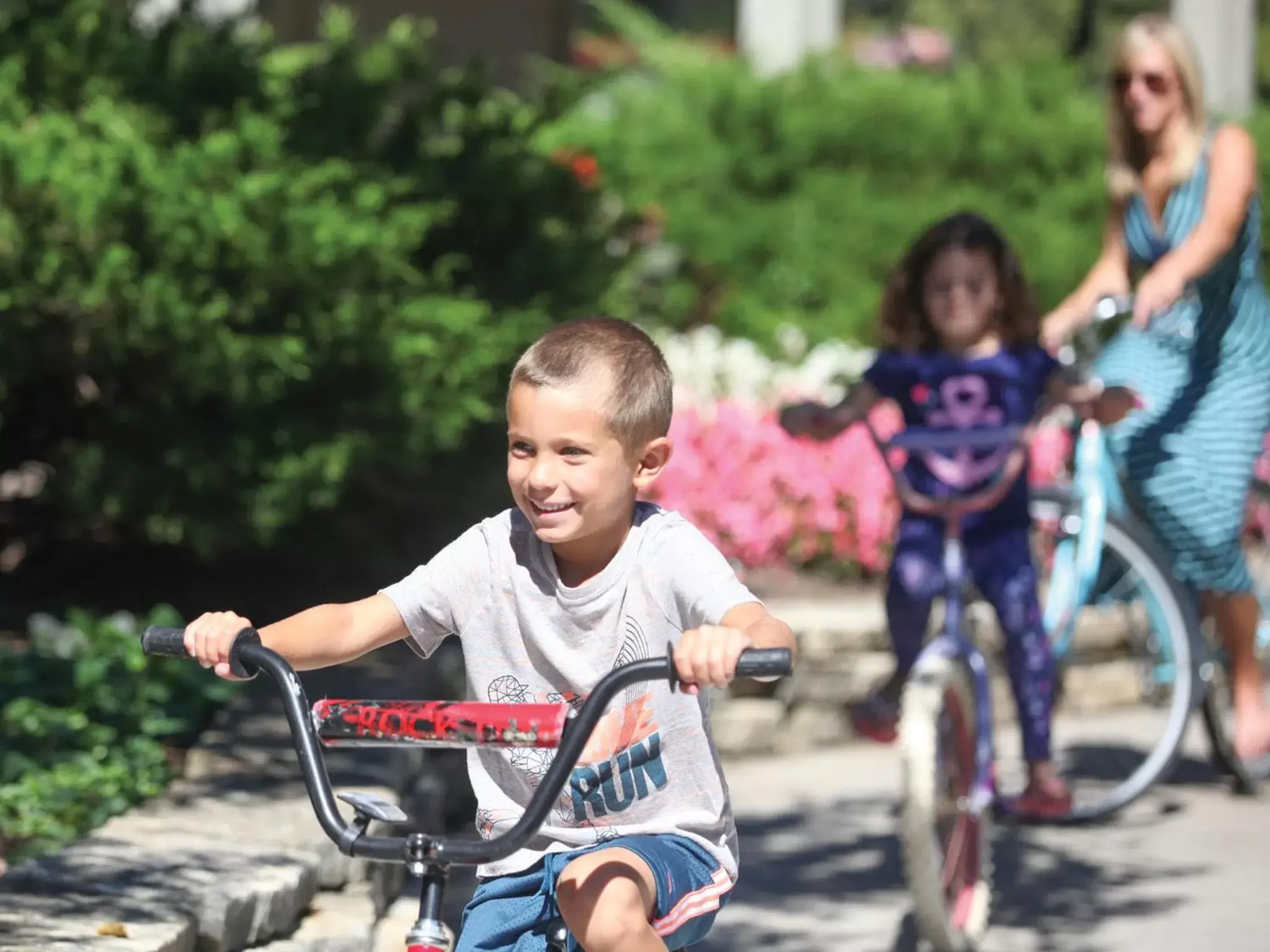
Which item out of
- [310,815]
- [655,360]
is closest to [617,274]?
[310,815]

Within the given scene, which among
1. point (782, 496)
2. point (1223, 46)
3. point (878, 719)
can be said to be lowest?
point (878, 719)

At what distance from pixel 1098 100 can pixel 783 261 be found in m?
2.14

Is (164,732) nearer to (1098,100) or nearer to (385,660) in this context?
(385,660)

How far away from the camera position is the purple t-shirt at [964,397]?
4949 mm

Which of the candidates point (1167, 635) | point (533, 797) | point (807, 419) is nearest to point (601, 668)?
point (533, 797)

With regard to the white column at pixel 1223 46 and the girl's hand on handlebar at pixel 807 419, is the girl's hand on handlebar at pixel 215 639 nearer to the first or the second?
the girl's hand on handlebar at pixel 807 419

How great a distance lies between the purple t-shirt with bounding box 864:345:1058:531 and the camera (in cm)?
495

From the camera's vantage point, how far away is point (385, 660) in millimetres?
6309

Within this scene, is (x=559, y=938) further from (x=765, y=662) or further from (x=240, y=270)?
(x=240, y=270)

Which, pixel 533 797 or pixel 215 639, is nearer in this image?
pixel 533 797

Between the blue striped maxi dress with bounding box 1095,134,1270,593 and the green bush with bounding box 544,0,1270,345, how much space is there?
450 centimetres

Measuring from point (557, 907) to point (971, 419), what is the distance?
8.11 feet

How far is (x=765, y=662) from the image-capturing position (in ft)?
8.23

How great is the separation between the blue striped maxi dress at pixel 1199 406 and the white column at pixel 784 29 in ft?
18.9
